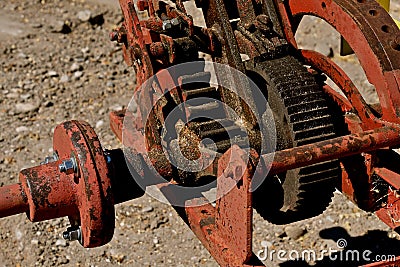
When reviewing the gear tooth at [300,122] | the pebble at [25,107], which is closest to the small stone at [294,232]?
the gear tooth at [300,122]

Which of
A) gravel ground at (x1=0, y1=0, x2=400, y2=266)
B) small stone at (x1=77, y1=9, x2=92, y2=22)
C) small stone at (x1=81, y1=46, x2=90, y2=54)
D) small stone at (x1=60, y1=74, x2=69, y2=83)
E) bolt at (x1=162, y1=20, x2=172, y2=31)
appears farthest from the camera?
small stone at (x1=77, y1=9, x2=92, y2=22)

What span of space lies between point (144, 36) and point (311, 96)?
75 cm

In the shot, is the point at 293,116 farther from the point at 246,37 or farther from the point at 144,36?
the point at 144,36

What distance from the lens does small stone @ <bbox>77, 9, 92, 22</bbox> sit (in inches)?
242

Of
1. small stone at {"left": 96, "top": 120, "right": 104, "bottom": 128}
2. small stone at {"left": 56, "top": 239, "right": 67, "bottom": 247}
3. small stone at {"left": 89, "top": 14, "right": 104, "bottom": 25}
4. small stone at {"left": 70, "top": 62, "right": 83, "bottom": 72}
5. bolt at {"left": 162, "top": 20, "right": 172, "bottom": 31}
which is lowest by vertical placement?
small stone at {"left": 56, "top": 239, "right": 67, "bottom": 247}

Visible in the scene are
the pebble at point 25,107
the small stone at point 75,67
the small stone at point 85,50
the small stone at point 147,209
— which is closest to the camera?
the small stone at point 147,209

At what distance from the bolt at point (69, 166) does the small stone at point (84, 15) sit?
3707 mm

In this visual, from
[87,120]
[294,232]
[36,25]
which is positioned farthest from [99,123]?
[294,232]

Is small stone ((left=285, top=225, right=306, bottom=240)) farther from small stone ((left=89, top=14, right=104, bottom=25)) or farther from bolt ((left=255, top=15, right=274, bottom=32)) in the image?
small stone ((left=89, top=14, right=104, bottom=25))

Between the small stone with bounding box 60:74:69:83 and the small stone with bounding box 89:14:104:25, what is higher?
the small stone with bounding box 89:14:104:25

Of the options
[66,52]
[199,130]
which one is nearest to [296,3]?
[199,130]

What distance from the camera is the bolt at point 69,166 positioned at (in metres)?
2.57

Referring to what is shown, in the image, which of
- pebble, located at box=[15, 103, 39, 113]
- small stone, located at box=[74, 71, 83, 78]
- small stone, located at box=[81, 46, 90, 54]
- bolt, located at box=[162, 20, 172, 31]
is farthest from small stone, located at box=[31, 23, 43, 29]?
bolt, located at box=[162, 20, 172, 31]

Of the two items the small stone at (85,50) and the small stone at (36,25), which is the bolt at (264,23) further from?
the small stone at (36,25)
